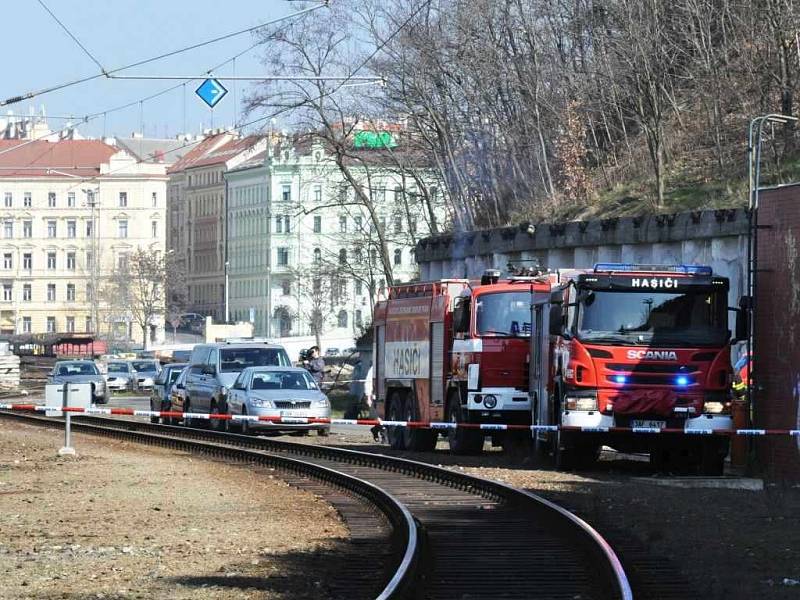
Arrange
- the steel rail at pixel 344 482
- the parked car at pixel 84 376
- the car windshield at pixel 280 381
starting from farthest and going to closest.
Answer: the parked car at pixel 84 376
the car windshield at pixel 280 381
the steel rail at pixel 344 482

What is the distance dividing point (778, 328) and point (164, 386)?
2852 centimetres

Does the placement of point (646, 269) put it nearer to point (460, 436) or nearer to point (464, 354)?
point (464, 354)

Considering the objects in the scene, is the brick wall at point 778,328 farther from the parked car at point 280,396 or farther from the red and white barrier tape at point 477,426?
the parked car at point 280,396

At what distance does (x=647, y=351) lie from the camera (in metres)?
25.9

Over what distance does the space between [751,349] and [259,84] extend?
120 ft

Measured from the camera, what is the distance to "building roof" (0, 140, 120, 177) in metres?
167

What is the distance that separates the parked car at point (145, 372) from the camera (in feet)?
263

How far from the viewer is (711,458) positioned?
26.4 metres

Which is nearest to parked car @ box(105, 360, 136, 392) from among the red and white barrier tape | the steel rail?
the steel rail

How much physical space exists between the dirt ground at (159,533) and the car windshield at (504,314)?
440cm

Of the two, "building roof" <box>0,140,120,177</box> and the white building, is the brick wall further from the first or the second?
"building roof" <box>0,140,120,177</box>

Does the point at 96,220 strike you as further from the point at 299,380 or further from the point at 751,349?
the point at 751,349

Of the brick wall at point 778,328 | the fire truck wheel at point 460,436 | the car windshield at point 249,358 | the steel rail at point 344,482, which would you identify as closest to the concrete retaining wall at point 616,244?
the car windshield at point 249,358

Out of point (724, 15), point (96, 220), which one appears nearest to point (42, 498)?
point (724, 15)
